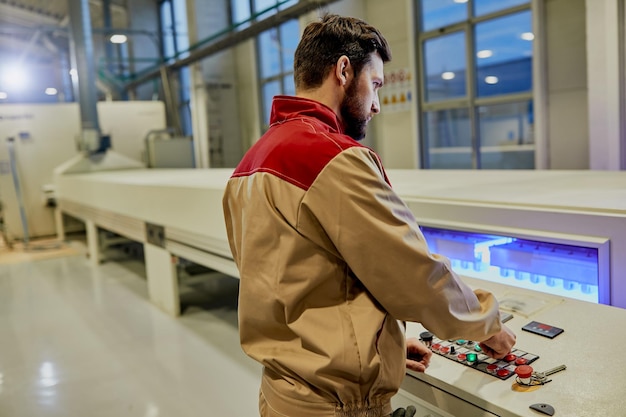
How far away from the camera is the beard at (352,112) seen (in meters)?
1.00

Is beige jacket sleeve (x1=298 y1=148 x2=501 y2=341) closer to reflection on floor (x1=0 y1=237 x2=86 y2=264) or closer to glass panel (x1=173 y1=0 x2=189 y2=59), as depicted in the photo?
reflection on floor (x1=0 y1=237 x2=86 y2=264)

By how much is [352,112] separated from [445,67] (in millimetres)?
4770

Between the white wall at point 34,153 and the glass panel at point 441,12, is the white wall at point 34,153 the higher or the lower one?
the lower one

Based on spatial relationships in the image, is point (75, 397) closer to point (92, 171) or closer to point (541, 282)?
point (541, 282)

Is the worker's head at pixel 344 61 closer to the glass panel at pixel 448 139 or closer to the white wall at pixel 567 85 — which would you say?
the white wall at pixel 567 85

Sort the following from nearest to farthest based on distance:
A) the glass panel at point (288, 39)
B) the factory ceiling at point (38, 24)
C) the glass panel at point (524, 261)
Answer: the glass panel at point (524, 261) → the glass panel at point (288, 39) → the factory ceiling at point (38, 24)

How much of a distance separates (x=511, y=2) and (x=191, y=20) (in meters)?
5.41

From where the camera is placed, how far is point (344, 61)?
37.7 inches

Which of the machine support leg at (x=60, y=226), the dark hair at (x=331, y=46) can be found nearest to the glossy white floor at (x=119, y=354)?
the dark hair at (x=331, y=46)

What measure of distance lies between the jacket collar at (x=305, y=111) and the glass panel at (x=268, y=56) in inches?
274

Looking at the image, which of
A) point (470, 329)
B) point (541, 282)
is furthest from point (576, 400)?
point (541, 282)

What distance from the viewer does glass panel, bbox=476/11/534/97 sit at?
460cm

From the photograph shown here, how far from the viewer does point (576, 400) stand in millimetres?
842

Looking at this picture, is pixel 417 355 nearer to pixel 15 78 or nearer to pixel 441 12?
pixel 441 12
